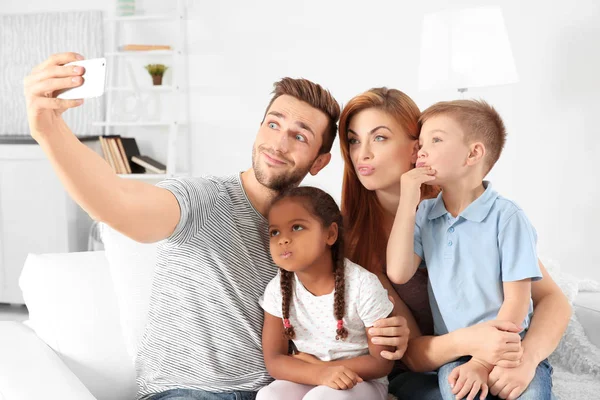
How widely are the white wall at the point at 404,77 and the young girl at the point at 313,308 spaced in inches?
98.5

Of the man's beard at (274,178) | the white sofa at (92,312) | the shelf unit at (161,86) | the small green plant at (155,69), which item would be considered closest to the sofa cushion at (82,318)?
the white sofa at (92,312)

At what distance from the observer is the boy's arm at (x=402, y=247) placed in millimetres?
1598

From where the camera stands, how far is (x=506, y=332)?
149 cm

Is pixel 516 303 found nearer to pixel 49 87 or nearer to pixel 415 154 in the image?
pixel 415 154

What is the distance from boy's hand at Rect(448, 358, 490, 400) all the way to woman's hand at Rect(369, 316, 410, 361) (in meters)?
0.12

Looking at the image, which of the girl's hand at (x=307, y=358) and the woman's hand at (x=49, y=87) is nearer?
the woman's hand at (x=49, y=87)

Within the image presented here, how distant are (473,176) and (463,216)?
0.30 feet

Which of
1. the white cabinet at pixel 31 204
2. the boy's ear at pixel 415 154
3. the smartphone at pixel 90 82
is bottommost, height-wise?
the white cabinet at pixel 31 204

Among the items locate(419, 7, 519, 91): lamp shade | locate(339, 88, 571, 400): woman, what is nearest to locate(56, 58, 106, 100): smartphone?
locate(339, 88, 571, 400): woman

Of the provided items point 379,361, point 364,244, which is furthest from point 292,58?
point 379,361

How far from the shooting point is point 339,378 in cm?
150

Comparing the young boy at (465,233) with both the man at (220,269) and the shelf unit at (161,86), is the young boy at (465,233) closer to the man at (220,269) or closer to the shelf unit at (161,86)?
the man at (220,269)

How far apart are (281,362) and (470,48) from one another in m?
1.90

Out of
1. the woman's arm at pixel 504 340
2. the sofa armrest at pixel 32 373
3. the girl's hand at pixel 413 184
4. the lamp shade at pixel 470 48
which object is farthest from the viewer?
the lamp shade at pixel 470 48
